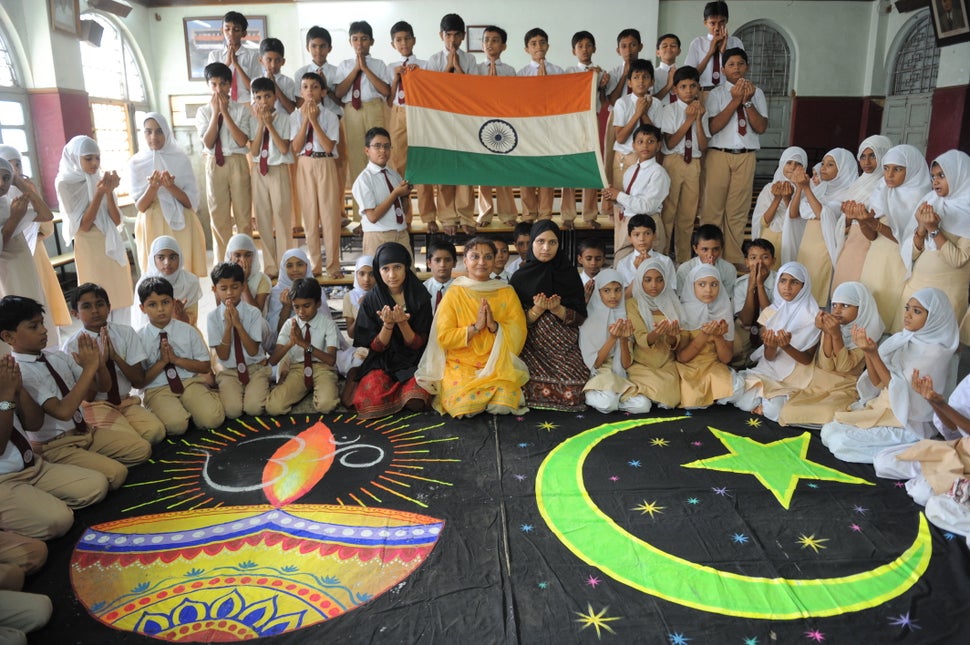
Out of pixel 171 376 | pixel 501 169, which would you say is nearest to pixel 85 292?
pixel 171 376

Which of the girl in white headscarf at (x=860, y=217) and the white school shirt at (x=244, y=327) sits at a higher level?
the girl in white headscarf at (x=860, y=217)

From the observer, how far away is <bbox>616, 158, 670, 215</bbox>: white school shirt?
4886 millimetres

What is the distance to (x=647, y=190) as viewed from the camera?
16.1 ft

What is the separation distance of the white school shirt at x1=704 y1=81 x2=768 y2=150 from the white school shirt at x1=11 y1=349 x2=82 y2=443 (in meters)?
4.59

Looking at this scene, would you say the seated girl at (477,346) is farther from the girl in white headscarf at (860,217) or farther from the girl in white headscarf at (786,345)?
the girl in white headscarf at (860,217)

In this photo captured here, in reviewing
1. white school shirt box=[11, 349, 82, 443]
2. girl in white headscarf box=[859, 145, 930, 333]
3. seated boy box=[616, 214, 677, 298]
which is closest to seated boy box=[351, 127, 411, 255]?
seated boy box=[616, 214, 677, 298]

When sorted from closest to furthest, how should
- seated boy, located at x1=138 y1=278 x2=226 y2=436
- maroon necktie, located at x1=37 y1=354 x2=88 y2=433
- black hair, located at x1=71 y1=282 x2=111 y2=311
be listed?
maroon necktie, located at x1=37 y1=354 x2=88 y2=433 → black hair, located at x1=71 y1=282 x2=111 y2=311 → seated boy, located at x1=138 y1=278 x2=226 y2=436

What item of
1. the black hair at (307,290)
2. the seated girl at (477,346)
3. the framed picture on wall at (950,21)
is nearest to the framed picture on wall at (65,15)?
the black hair at (307,290)

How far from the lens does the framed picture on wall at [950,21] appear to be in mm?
7781

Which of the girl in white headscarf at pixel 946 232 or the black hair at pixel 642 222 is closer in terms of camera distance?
the girl in white headscarf at pixel 946 232

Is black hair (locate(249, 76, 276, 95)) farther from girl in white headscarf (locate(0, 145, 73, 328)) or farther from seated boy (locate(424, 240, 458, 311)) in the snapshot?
seated boy (locate(424, 240, 458, 311))

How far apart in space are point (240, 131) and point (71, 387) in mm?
2572

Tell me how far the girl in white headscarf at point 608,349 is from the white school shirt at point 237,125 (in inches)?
117

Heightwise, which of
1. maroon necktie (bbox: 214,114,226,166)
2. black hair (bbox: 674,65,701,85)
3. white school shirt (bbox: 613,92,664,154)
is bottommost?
maroon necktie (bbox: 214,114,226,166)
